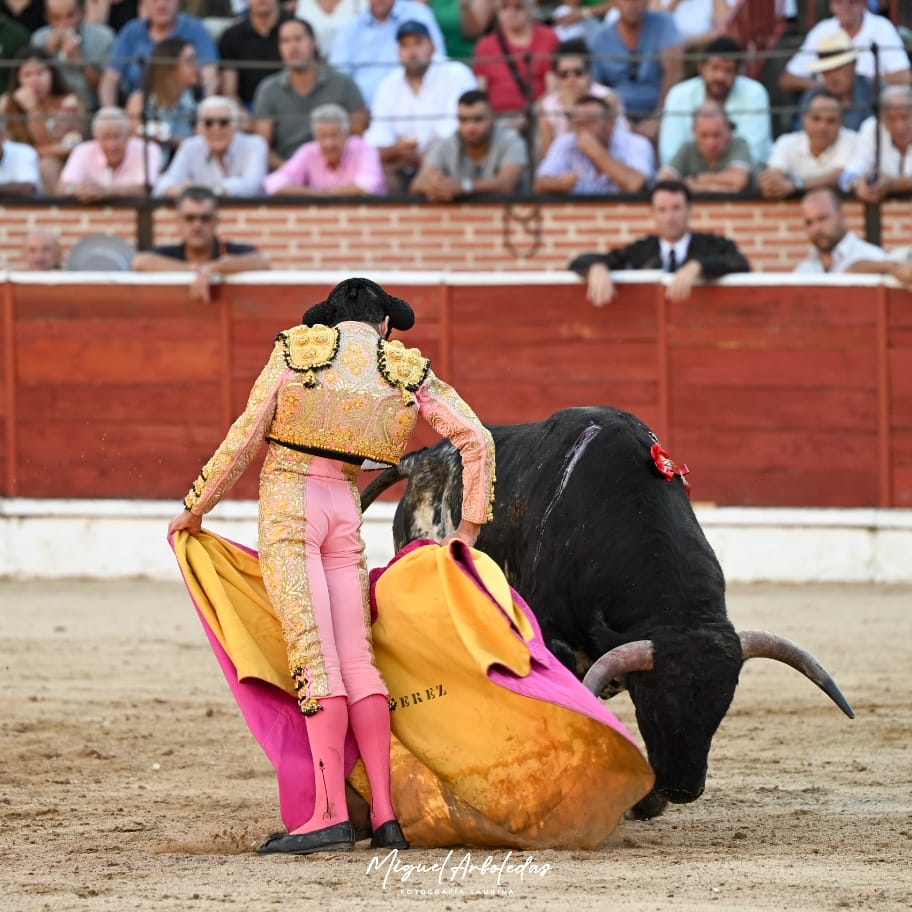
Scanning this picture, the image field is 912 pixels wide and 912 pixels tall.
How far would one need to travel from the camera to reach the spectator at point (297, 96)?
Answer: 372 inches

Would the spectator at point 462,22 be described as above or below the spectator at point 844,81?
above

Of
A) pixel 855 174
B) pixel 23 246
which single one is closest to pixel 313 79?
pixel 23 246

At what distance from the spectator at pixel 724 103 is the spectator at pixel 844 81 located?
0.75ft

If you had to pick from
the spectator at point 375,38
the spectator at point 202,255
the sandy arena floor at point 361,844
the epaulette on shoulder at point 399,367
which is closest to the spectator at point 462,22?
the spectator at point 375,38

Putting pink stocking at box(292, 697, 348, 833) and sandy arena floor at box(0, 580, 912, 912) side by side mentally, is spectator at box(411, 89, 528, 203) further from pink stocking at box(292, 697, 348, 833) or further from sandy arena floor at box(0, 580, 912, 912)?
pink stocking at box(292, 697, 348, 833)

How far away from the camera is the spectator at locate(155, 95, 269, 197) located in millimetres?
9375

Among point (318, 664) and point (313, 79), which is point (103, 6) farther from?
point (318, 664)

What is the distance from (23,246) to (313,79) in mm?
1683

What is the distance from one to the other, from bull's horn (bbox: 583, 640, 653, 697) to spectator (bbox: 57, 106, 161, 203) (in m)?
6.11

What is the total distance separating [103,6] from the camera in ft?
34.6

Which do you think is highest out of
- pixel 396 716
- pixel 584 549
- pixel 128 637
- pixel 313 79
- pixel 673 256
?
pixel 313 79

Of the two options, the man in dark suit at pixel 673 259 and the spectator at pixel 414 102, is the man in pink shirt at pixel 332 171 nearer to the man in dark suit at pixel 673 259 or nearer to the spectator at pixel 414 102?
the spectator at pixel 414 102

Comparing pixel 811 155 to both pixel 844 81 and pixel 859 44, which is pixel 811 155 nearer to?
pixel 844 81

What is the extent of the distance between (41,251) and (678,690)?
19.7ft
